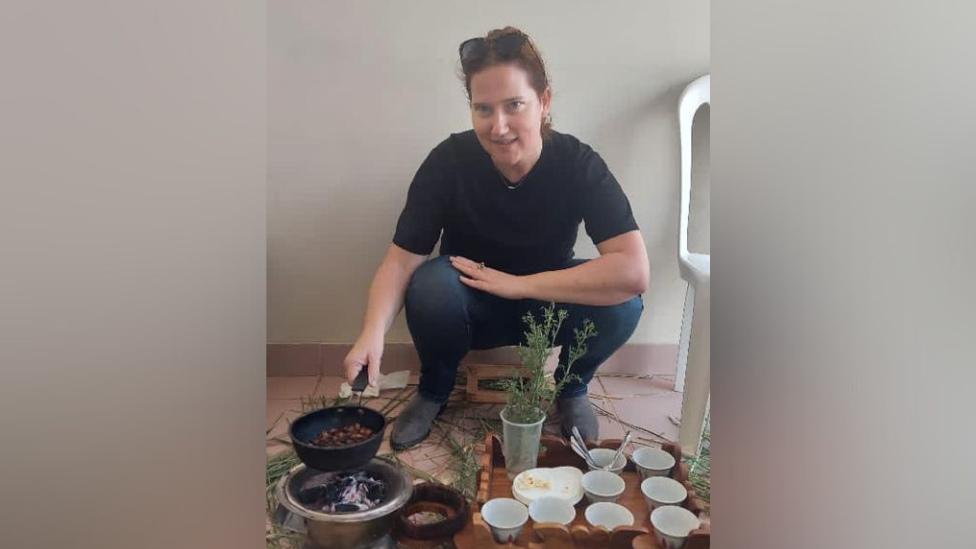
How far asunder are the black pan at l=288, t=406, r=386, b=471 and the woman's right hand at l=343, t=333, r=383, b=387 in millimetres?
31

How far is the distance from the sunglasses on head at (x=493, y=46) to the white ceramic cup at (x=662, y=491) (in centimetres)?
44

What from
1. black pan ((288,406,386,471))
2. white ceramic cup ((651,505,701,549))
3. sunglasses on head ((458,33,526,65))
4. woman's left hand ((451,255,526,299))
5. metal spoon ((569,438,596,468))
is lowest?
white ceramic cup ((651,505,701,549))

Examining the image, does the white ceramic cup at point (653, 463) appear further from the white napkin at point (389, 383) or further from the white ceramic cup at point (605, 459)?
the white napkin at point (389, 383)

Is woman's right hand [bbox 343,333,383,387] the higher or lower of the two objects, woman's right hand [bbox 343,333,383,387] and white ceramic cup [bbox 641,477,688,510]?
the higher

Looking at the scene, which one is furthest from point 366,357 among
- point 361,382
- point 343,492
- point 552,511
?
point 552,511

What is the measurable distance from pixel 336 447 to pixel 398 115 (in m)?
0.32

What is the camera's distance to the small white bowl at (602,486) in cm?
54

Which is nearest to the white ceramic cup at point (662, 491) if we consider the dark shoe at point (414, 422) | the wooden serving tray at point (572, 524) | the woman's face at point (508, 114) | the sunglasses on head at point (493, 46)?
the wooden serving tray at point (572, 524)

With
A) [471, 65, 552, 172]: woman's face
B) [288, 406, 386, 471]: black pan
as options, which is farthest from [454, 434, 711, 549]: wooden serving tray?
[471, 65, 552, 172]: woman's face

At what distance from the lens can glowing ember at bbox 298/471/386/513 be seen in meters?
0.52

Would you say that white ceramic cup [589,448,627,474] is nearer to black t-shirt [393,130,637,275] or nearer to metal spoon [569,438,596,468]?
metal spoon [569,438,596,468]
